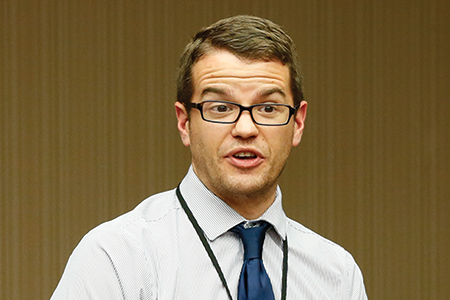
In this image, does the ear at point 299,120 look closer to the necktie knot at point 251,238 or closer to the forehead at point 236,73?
the forehead at point 236,73

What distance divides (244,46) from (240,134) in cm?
24

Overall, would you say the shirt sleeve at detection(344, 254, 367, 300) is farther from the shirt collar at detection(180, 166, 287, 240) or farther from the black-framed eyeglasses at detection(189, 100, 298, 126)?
the black-framed eyeglasses at detection(189, 100, 298, 126)

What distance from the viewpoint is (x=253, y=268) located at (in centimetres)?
184

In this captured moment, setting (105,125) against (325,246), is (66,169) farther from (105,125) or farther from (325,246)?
(325,246)

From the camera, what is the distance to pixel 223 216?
1880 mm

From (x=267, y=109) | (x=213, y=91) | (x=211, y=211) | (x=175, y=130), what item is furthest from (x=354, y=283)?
(x=175, y=130)

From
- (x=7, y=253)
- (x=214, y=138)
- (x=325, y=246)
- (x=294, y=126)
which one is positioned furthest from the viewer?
(x=7, y=253)

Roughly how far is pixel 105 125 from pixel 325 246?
2.11 metres

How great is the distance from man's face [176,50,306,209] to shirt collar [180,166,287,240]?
0.04m

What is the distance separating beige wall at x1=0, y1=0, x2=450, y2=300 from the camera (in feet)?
12.7

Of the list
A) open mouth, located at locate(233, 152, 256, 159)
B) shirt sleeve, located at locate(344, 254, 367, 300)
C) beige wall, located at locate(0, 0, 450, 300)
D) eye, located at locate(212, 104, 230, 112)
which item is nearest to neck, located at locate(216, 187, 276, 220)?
open mouth, located at locate(233, 152, 256, 159)

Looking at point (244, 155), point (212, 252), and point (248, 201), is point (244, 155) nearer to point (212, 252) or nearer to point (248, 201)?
point (248, 201)

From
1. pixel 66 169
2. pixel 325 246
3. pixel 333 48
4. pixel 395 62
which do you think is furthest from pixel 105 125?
pixel 325 246

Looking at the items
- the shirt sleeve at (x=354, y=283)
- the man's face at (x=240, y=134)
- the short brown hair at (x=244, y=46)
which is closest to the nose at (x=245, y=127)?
the man's face at (x=240, y=134)
